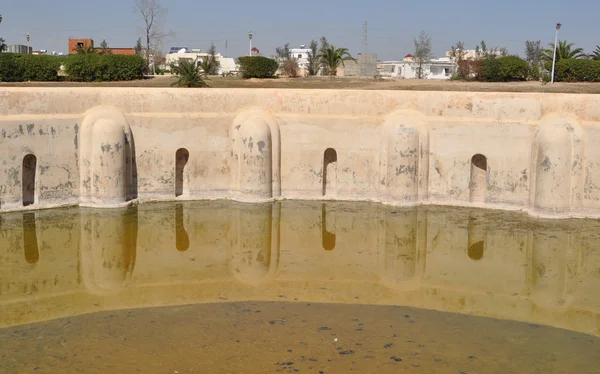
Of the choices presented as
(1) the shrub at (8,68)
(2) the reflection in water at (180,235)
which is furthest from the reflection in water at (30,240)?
(1) the shrub at (8,68)

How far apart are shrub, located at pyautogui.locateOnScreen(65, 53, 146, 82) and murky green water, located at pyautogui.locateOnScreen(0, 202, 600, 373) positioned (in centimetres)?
696

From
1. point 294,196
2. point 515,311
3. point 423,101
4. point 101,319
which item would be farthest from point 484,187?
point 101,319

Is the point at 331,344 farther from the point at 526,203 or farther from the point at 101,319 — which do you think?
the point at 526,203

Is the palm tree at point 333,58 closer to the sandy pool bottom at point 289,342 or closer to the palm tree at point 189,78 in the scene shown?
the palm tree at point 189,78

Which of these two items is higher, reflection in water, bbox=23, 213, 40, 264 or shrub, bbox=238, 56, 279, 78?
shrub, bbox=238, 56, 279, 78

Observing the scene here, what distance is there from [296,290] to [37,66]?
465 inches

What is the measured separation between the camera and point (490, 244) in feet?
39.0

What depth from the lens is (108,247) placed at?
1143 centimetres

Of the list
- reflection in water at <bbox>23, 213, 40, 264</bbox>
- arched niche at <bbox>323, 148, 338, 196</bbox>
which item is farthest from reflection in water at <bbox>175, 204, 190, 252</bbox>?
arched niche at <bbox>323, 148, 338, 196</bbox>

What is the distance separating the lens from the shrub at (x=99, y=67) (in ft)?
62.8

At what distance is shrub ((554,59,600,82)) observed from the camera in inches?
750

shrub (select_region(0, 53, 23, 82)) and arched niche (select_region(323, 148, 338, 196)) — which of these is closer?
arched niche (select_region(323, 148, 338, 196))

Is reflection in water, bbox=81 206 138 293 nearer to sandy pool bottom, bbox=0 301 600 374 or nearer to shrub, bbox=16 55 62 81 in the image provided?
sandy pool bottom, bbox=0 301 600 374

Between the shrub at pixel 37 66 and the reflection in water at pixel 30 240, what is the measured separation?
687 centimetres
